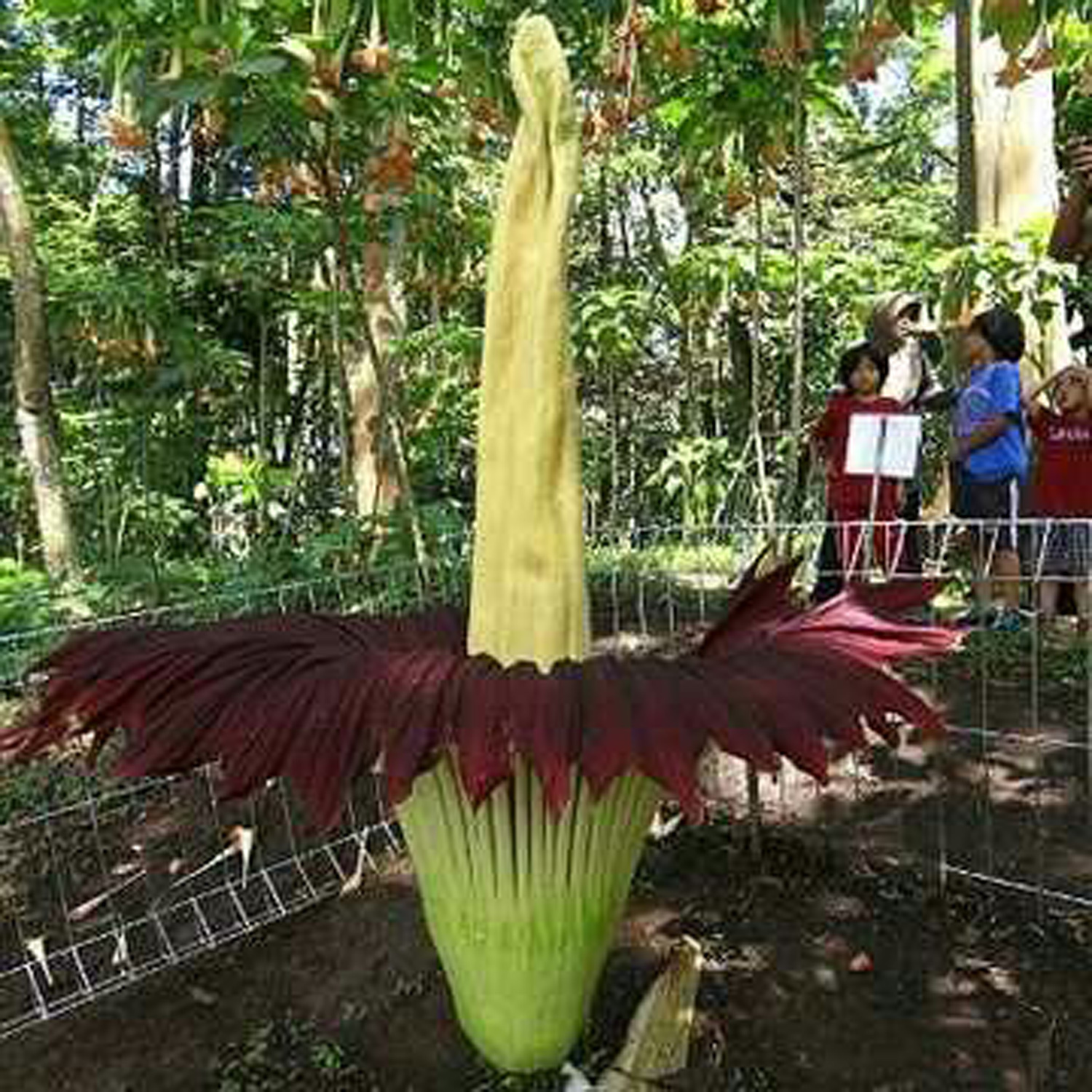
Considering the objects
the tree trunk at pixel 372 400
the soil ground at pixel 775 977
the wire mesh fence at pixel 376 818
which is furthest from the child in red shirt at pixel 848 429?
the tree trunk at pixel 372 400

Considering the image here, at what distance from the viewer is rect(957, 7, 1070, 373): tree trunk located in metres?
5.23

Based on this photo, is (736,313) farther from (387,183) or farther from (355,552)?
(387,183)

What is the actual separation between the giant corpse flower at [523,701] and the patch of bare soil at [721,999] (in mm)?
468

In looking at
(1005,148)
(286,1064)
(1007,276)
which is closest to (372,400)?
(1005,148)

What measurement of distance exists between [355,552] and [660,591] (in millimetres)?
1215

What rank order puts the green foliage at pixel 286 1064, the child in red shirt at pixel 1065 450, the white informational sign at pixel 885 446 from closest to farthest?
the green foliage at pixel 286 1064 < the white informational sign at pixel 885 446 < the child in red shirt at pixel 1065 450

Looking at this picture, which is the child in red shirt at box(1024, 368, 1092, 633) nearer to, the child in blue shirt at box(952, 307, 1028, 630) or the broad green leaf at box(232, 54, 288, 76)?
the child in blue shirt at box(952, 307, 1028, 630)

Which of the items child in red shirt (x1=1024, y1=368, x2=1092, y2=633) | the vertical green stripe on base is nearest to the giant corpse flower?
the vertical green stripe on base

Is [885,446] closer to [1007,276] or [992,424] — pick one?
[992,424]

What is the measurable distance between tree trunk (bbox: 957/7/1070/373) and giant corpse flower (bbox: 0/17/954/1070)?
433 centimetres

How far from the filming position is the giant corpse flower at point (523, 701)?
1006mm

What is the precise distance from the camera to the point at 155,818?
2998 mm

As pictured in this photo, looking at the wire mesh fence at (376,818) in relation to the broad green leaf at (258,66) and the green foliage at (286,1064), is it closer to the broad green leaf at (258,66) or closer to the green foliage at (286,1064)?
the green foliage at (286,1064)

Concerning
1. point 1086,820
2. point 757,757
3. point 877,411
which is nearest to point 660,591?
point 877,411
